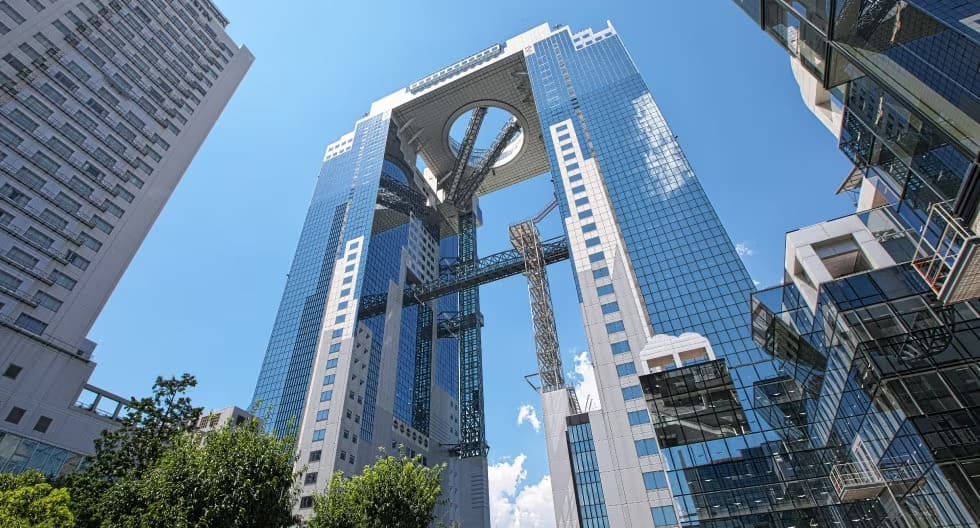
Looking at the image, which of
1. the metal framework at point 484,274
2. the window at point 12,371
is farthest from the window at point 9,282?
the metal framework at point 484,274

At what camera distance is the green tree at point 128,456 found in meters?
16.4

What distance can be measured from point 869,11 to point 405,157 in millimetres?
97933

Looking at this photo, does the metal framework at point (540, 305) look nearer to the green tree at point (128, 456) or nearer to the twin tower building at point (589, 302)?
the twin tower building at point (589, 302)

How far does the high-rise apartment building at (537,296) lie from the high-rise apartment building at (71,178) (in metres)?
Answer: 16.6

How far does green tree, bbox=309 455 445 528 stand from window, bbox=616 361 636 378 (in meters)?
28.6

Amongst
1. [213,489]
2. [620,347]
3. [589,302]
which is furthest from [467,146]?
[213,489]

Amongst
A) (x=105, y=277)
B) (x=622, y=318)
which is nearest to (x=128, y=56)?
→ (x=105, y=277)

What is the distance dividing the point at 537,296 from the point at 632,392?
3223 cm

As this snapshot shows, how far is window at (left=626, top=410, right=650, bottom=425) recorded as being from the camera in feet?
144

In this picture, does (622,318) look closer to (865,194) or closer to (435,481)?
(865,194)

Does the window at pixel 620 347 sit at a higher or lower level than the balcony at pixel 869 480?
higher

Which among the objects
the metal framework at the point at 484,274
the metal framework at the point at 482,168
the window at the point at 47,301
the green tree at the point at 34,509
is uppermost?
the metal framework at the point at 482,168

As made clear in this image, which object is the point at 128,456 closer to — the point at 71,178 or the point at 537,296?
the point at 71,178

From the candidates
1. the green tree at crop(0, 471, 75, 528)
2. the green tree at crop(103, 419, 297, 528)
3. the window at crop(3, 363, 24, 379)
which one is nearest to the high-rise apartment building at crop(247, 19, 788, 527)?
the green tree at crop(103, 419, 297, 528)
